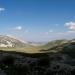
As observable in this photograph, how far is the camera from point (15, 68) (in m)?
36.6

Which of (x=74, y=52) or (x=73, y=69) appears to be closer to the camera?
(x=73, y=69)

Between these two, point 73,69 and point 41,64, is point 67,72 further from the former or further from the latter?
point 41,64

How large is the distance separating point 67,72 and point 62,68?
207 centimetres

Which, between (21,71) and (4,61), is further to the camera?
(4,61)

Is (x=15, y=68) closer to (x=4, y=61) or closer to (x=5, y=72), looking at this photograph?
(x=5, y=72)

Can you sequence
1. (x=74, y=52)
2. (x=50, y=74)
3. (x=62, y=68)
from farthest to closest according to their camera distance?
(x=74, y=52)
(x=62, y=68)
(x=50, y=74)

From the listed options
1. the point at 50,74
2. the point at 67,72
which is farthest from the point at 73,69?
the point at 50,74

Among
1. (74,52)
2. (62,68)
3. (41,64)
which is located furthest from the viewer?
(74,52)

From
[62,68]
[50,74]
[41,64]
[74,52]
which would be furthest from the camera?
[74,52]

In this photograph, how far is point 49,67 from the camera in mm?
37281

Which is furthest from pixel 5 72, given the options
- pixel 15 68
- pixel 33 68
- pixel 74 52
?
pixel 74 52

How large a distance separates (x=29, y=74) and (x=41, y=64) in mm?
7558

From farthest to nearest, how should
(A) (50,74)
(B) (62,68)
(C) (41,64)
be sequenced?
(C) (41,64), (B) (62,68), (A) (50,74)

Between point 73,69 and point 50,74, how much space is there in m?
4.48
